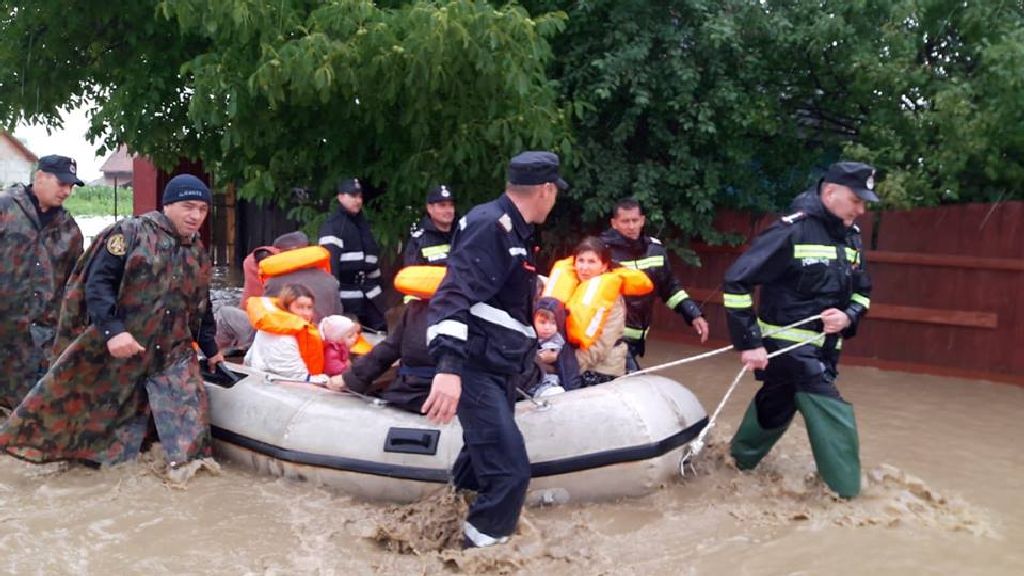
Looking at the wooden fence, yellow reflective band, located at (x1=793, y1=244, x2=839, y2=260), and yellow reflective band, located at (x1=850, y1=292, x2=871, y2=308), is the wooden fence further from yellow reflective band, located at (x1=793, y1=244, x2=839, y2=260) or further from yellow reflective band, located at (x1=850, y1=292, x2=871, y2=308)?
yellow reflective band, located at (x1=793, y1=244, x2=839, y2=260)

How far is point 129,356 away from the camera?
4812 millimetres

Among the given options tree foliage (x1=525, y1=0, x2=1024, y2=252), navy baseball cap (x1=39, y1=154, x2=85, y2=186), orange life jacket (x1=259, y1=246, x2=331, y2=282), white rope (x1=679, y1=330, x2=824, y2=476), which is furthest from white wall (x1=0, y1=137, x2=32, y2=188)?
white rope (x1=679, y1=330, x2=824, y2=476)

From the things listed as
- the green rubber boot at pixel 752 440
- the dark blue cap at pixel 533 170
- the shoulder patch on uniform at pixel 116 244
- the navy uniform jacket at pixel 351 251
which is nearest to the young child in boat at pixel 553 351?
the green rubber boot at pixel 752 440

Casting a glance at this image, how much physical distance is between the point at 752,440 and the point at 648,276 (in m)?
1.38

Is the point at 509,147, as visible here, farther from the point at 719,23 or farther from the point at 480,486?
the point at 480,486

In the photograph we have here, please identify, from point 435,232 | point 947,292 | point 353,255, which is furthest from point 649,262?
point 947,292

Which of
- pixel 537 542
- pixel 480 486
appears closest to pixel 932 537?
pixel 537 542

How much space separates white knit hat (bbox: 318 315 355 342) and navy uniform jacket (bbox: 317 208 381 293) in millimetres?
1385

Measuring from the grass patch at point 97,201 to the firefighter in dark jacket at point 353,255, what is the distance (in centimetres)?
3426

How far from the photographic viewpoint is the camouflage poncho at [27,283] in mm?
5738

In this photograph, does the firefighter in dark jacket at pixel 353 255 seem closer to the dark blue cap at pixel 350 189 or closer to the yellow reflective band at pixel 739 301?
the dark blue cap at pixel 350 189

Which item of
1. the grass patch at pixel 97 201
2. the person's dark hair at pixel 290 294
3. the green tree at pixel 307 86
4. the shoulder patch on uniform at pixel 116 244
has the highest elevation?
the green tree at pixel 307 86

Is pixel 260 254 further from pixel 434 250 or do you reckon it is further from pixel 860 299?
pixel 860 299

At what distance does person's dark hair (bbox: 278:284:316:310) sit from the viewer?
18.4 ft
